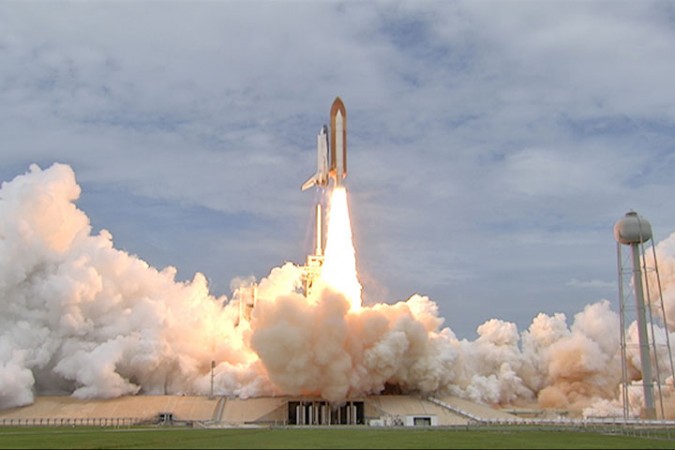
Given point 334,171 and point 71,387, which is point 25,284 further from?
point 334,171

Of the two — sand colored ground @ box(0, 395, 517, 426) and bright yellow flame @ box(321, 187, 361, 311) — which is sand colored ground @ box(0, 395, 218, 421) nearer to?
sand colored ground @ box(0, 395, 517, 426)

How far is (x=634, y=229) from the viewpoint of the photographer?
69438 millimetres

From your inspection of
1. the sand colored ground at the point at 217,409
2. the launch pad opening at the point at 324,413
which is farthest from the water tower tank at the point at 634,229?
the launch pad opening at the point at 324,413

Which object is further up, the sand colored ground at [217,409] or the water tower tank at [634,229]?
the water tower tank at [634,229]

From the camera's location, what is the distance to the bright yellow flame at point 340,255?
77.4m

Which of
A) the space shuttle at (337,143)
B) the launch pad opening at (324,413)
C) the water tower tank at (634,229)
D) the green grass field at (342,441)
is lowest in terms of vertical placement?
the green grass field at (342,441)

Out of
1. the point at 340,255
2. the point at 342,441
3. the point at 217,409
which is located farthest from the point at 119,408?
the point at 342,441

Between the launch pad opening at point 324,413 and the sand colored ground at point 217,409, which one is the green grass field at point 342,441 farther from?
the launch pad opening at point 324,413

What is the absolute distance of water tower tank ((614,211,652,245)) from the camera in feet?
228

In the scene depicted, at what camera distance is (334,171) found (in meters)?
77.9

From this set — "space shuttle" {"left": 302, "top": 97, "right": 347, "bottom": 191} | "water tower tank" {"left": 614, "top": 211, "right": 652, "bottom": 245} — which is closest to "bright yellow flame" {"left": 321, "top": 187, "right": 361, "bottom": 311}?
"space shuttle" {"left": 302, "top": 97, "right": 347, "bottom": 191}

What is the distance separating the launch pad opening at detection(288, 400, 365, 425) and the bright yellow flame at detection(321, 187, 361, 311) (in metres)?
9.01

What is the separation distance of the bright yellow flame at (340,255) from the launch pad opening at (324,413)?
29.6 feet

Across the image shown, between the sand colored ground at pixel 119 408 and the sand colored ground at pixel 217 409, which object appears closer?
the sand colored ground at pixel 217 409
